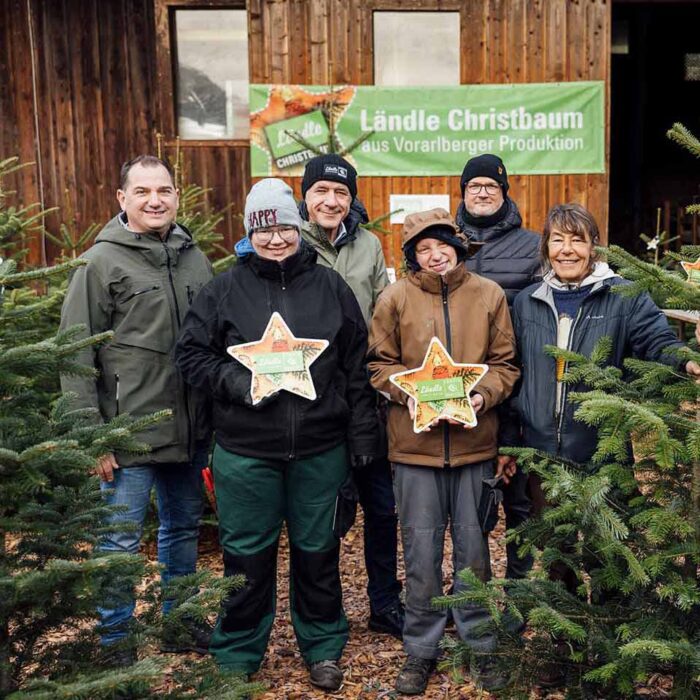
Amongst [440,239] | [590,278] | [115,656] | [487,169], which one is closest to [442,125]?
[487,169]

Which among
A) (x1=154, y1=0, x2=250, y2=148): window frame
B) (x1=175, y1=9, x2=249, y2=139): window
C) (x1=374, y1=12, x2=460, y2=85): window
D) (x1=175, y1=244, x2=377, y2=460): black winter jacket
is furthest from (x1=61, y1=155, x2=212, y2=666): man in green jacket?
(x1=175, y1=9, x2=249, y2=139): window

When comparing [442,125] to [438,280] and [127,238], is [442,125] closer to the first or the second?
[438,280]

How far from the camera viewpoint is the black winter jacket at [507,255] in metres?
4.43

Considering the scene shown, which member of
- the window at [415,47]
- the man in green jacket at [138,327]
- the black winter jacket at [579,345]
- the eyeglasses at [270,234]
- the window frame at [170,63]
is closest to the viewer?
the black winter jacket at [579,345]

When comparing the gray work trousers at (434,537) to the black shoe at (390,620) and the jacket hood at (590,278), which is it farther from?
the jacket hood at (590,278)

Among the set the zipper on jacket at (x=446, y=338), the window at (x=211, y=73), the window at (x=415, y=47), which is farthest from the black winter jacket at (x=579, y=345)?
the window at (x=211, y=73)

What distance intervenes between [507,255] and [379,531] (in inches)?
61.1

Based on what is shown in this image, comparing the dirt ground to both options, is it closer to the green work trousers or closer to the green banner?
the green work trousers

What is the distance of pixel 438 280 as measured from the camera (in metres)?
3.93

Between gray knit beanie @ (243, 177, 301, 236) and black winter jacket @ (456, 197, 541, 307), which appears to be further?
black winter jacket @ (456, 197, 541, 307)

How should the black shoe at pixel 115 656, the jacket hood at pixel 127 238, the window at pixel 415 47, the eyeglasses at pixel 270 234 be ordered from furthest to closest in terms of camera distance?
the window at pixel 415 47 < the jacket hood at pixel 127 238 < the eyeglasses at pixel 270 234 < the black shoe at pixel 115 656

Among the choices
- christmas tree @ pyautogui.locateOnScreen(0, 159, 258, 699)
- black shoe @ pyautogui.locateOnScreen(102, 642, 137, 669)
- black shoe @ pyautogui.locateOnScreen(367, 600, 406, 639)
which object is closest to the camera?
christmas tree @ pyautogui.locateOnScreen(0, 159, 258, 699)

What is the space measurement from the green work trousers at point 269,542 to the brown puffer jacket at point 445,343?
1.15 ft

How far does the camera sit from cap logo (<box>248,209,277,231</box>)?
381cm
